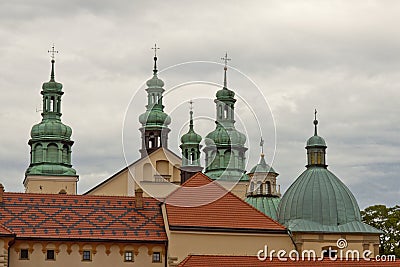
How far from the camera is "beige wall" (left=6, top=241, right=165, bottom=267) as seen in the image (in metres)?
66.3

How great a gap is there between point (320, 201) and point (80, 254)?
18209 millimetres

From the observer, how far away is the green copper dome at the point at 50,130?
102m

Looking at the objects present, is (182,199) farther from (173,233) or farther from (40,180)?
(40,180)

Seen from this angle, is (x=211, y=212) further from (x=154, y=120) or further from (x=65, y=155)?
(x=154, y=120)

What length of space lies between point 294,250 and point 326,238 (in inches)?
152

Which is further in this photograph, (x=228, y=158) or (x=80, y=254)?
(x=228, y=158)

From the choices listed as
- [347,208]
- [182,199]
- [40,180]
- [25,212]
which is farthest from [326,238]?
[40,180]

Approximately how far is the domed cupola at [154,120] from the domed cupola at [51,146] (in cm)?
749

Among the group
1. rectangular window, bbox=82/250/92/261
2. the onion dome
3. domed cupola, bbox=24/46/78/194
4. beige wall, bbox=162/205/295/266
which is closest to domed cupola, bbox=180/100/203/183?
the onion dome

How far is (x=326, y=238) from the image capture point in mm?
74562

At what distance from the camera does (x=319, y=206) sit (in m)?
75.4

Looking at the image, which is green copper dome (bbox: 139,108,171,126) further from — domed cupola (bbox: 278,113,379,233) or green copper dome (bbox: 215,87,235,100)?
domed cupola (bbox: 278,113,379,233)

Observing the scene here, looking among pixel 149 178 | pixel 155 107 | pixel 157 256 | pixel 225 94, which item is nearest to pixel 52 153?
pixel 149 178

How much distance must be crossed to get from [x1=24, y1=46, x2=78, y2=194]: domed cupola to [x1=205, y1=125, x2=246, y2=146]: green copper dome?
13.8 meters
